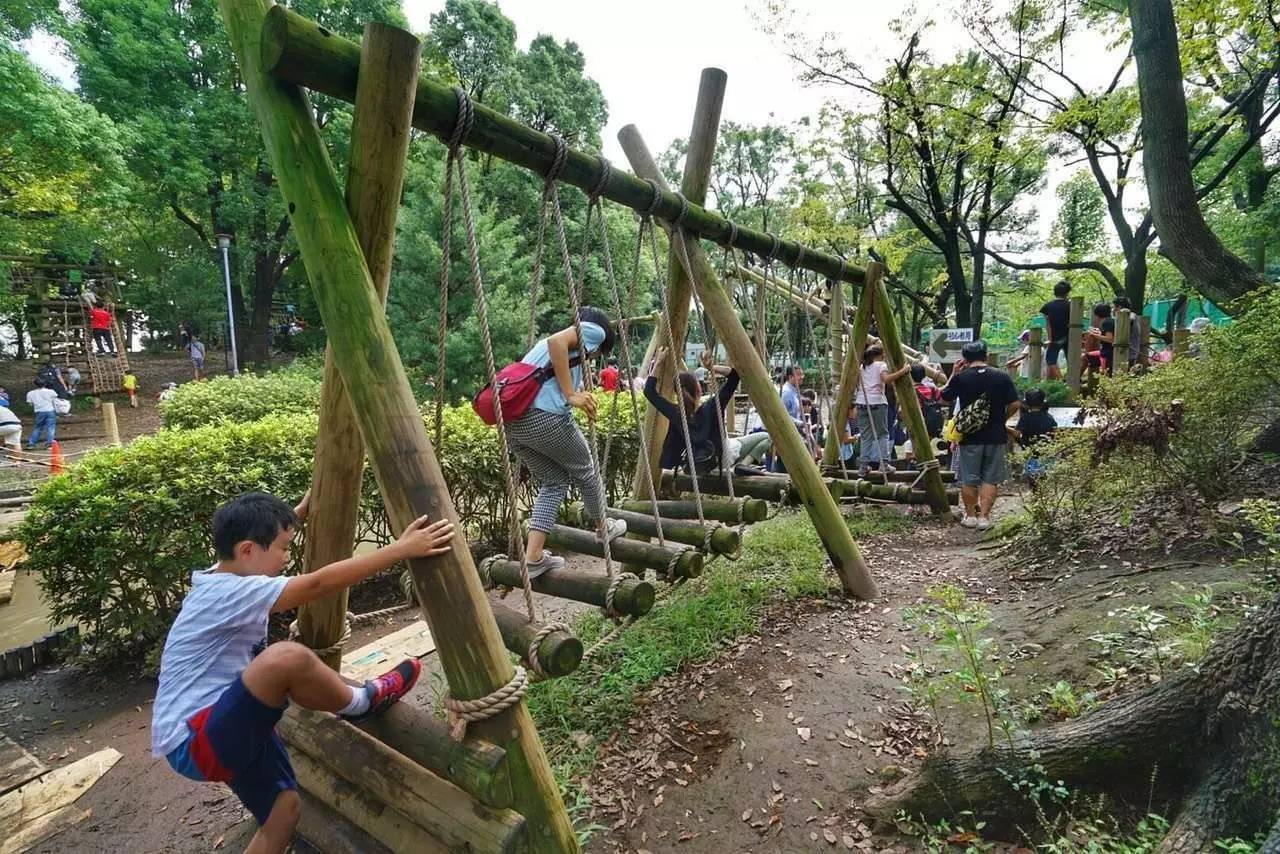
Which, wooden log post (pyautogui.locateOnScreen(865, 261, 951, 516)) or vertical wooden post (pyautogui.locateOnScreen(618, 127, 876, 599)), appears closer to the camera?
vertical wooden post (pyautogui.locateOnScreen(618, 127, 876, 599))

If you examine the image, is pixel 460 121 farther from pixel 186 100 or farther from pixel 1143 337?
pixel 186 100

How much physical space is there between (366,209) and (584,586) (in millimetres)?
1809

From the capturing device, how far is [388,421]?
6.12ft

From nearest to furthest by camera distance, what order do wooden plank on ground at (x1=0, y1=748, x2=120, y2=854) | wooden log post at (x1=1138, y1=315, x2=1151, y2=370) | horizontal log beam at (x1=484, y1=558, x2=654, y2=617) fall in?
horizontal log beam at (x1=484, y1=558, x2=654, y2=617), wooden plank on ground at (x1=0, y1=748, x2=120, y2=854), wooden log post at (x1=1138, y1=315, x2=1151, y2=370)

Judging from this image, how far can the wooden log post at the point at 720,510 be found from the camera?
394 centimetres

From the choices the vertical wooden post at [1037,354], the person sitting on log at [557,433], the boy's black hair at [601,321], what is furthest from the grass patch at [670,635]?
the vertical wooden post at [1037,354]

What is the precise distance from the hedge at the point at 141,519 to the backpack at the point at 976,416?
3.91m

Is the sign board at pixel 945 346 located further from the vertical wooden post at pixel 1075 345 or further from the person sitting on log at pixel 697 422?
the person sitting on log at pixel 697 422

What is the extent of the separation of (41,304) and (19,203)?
351 inches

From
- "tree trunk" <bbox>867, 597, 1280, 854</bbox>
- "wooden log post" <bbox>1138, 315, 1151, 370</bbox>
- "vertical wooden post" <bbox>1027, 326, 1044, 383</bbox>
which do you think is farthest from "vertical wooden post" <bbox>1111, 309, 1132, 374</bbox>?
"tree trunk" <bbox>867, 597, 1280, 854</bbox>

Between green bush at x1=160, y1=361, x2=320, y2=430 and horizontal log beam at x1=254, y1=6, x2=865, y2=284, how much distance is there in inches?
285

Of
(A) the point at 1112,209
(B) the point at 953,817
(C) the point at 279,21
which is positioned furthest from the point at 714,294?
(A) the point at 1112,209

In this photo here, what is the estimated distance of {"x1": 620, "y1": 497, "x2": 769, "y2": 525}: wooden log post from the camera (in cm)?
394

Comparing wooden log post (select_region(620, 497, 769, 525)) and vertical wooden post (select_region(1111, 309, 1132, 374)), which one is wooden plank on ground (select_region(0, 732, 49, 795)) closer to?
wooden log post (select_region(620, 497, 769, 525))
